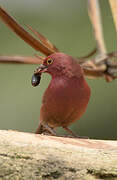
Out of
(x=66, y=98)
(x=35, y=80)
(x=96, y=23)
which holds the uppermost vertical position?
(x=96, y=23)

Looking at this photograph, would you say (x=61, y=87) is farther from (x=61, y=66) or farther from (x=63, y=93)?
(x=61, y=66)

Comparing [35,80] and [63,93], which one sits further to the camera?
[35,80]

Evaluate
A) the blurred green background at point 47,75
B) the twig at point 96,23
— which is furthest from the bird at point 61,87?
the blurred green background at point 47,75

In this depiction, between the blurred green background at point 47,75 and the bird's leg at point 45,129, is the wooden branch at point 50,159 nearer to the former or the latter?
the bird's leg at point 45,129

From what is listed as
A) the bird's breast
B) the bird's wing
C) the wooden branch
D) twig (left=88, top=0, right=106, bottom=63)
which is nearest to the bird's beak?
the bird's breast

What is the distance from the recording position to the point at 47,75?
5695mm

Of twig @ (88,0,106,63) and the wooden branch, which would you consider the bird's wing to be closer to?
the wooden branch

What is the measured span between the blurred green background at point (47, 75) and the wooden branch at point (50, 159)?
3.41 meters

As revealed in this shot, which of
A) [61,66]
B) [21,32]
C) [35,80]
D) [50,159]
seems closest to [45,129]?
[35,80]

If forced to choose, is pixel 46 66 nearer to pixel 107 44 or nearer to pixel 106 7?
pixel 107 44

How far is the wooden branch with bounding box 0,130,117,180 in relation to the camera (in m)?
1.68

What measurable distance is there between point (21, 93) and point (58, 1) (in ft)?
7.85

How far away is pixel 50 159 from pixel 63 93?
0.74 m

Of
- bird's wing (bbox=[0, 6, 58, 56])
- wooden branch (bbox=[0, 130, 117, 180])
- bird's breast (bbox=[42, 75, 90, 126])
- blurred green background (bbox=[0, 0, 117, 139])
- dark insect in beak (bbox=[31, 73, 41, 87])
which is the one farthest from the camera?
blurred green background (bbox=[0, 0, 117, 139])
